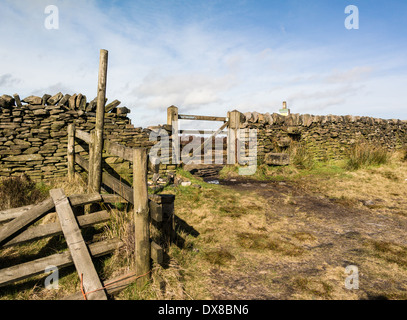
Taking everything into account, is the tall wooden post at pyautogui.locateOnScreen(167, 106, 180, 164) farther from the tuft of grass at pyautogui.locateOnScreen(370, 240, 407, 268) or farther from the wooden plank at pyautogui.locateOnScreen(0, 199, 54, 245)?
the tuft of grass at pyautogui.locateOnScreen(370, 240, 407, 268)

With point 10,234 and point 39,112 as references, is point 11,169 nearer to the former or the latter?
point 39,112

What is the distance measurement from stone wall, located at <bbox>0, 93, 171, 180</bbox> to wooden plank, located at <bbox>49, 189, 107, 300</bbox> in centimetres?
346

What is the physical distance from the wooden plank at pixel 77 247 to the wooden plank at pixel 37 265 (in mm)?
99

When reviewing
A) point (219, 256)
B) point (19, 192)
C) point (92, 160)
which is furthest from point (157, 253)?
point (19, 192)

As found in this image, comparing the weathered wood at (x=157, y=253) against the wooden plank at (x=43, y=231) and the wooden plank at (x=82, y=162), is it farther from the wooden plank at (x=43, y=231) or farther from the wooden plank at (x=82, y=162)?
the wooden plank at (x=82, y=162)

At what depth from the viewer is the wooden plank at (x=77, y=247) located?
2.50 meters

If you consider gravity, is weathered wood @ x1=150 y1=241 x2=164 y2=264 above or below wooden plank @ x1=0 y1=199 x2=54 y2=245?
below

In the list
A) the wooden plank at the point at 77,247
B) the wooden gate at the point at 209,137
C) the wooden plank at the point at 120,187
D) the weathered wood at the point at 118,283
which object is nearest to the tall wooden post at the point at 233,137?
the wooden gate at the point at 209,137

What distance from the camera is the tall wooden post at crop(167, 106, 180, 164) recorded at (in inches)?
300

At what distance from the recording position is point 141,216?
2607 mm

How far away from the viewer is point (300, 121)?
35.3 ft

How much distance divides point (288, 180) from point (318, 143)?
12.3 feet

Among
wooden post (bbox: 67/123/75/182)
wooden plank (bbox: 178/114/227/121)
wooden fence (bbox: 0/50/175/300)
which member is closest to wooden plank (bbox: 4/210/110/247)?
wooden fence (bbox: 0/50/175/300)
